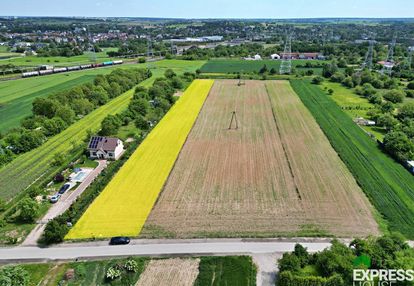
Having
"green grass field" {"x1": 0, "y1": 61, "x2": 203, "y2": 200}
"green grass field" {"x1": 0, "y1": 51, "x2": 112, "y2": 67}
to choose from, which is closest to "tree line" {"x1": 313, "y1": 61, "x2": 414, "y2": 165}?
"green grass field" {"x1": 0, "y1": 61, "x2": 203, "y2": 200}

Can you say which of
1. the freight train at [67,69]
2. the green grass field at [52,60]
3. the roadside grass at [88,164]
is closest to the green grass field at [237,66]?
the freight train at [67,69]

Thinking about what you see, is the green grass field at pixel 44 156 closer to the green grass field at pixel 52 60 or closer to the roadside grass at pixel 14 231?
the roadside grass at pixel 14 231

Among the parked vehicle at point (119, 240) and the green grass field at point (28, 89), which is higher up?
the parked vehicle at point (119, 240)

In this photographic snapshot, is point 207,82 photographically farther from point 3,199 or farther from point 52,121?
point 3,199

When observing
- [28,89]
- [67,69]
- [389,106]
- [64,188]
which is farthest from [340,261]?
[67,69]

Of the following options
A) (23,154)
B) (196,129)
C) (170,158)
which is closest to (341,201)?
(170,158)

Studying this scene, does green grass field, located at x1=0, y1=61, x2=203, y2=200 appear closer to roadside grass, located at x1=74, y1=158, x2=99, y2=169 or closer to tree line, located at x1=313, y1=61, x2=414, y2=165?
roadside grass, located at x1=74, y1=158, x2=99, y2=169
